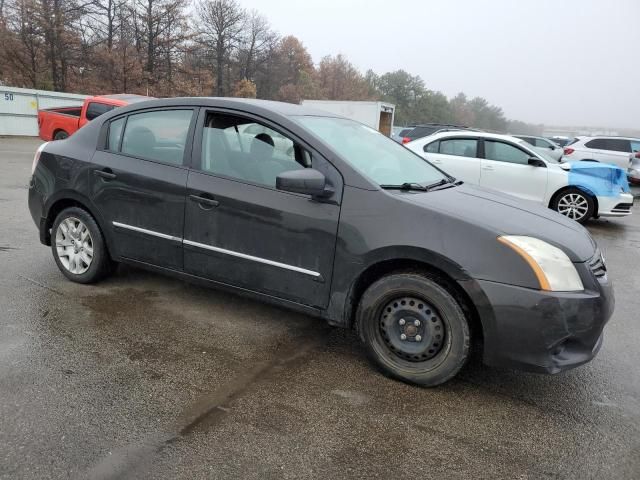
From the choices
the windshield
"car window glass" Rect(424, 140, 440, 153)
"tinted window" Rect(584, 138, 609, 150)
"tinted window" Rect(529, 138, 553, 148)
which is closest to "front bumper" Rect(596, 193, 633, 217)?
"car window glass" Rect(424, 140, 440, 153)

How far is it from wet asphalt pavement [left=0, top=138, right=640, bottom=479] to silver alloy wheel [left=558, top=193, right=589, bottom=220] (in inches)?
204

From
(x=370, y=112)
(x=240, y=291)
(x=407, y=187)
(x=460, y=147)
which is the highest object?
(x=370, y=112)

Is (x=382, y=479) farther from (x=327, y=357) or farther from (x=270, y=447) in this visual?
(x=327, y=357)

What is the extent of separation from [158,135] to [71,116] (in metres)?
12.2

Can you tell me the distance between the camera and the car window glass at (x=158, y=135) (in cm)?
371

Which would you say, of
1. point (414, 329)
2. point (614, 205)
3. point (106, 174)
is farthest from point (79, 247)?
point (614, 205)

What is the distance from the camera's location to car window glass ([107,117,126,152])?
4.01 meters

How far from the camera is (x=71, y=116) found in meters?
14.2

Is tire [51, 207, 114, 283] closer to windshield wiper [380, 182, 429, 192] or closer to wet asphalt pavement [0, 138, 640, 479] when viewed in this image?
wet asphalt pavement [0, 138, 640, 479]

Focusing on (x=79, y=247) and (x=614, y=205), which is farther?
(x=614, y=205)

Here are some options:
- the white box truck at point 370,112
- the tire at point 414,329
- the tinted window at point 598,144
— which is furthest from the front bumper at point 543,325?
the white box truck at point 370,112

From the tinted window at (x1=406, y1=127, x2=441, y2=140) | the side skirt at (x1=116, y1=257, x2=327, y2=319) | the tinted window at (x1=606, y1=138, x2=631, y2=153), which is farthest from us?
the tinted window at (x1=406, y1=127, x2=441, y2=140)

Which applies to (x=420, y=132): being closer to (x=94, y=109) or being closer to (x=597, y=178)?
(x=597, y=178)

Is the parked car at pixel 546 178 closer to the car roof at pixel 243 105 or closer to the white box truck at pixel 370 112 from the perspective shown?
the car roof at pixel 243 105
